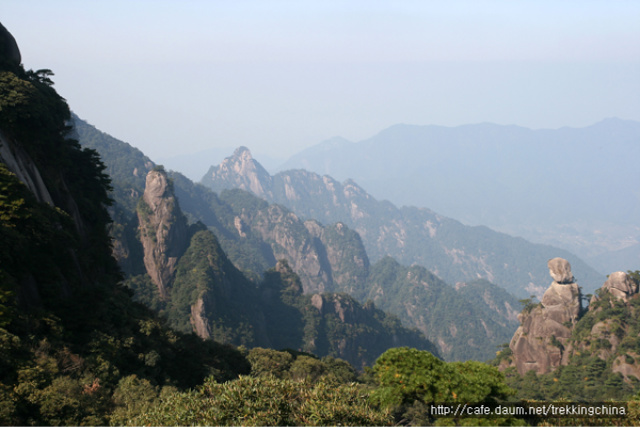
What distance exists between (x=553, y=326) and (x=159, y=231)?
71484mm

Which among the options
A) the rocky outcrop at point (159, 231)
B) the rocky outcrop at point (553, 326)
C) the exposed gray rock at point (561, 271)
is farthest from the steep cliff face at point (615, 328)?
the rocky outcrop at point (159, 231)

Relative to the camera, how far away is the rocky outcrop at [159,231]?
311ft

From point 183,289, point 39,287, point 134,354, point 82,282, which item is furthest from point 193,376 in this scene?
point 183,289

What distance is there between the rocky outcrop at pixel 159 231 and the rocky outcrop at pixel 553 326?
65.0 m

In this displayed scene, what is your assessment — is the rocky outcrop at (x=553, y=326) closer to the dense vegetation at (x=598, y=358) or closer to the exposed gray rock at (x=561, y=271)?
the exposed gray rock at (x=561, y=271)

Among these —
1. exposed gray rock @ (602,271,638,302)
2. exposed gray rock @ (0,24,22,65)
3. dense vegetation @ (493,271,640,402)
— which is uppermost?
exposed gray rock @ (0,24,22,65)

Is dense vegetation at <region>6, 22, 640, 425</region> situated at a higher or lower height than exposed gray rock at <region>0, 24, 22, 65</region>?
lower

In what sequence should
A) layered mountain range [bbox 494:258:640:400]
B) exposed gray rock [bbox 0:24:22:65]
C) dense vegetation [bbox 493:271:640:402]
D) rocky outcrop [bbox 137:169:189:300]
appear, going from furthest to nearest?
rocky outcrop [bbox 137:169:189:300] → layered mountain range [bbox 494:258:640:400] → dense vegetation [bbox 493:271:640:402] → exposed gray rock [bbox 0:24:22:65]

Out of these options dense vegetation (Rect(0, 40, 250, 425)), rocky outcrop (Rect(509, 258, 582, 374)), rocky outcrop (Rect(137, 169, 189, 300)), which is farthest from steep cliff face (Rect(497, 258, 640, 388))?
rocky outcrop (Rect(137, 169, 189, 300))

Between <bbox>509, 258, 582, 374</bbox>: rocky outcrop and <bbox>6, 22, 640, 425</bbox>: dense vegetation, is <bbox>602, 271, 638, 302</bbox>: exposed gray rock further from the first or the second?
<bbox>6, 22, 640, 425</bbox>: dense vegetation

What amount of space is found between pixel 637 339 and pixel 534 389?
1369cm

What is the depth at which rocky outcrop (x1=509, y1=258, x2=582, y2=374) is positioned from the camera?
209ft

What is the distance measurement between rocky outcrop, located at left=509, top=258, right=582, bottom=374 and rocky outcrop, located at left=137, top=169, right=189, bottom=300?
64959mm

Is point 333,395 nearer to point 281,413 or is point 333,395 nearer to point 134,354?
point 281,413
